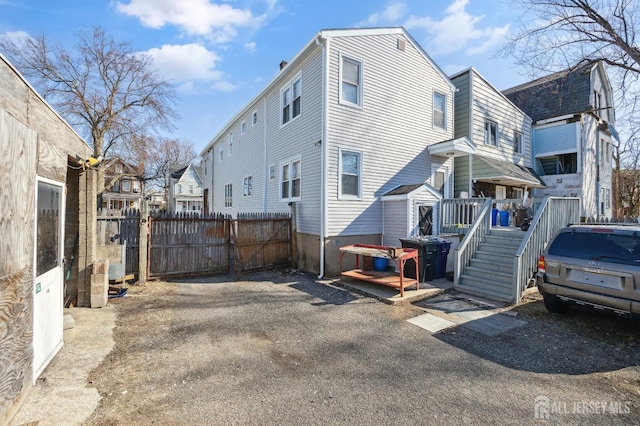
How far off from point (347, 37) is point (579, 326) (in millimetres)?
9524

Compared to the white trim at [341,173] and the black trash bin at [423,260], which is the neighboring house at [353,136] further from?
the black trash bin at [423,260]

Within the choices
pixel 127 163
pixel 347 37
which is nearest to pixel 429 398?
pixel 347 37

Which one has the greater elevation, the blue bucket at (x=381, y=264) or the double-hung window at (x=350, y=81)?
the double-hung window at (x=350, y=81)

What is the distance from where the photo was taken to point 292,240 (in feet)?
36.1

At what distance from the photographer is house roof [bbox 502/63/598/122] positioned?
16.2 m

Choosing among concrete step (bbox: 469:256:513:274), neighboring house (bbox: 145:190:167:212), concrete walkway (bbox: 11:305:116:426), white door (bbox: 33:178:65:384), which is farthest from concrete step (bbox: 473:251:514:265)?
neighboring house (bbox: 145:190:167:212)

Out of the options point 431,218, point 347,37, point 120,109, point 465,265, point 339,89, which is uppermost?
point 120,109

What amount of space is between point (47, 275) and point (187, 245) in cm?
532

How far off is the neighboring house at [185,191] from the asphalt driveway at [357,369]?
134 ft

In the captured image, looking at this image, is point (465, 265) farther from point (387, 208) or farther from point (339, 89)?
point (339, 89)

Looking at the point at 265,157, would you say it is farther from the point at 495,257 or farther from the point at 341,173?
the point at 495,257

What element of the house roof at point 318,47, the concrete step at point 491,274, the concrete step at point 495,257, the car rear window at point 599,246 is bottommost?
the concrete step at point 491,274

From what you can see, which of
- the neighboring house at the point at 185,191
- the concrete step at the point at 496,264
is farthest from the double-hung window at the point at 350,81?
the neighboring house at the point at 185,191

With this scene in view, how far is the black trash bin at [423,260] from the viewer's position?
8.30 m
